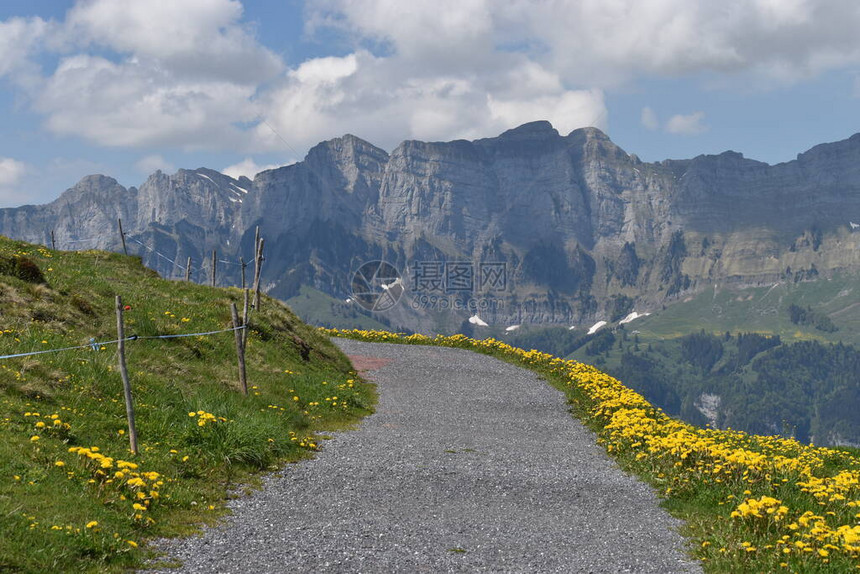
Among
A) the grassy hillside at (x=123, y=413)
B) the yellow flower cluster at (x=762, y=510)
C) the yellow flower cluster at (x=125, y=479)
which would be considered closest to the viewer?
the grassy hillside at (x=123, y=413)

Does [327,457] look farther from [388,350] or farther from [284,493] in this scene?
[388,350]

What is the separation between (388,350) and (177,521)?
37.2m

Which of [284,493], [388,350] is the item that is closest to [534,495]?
[284,493]

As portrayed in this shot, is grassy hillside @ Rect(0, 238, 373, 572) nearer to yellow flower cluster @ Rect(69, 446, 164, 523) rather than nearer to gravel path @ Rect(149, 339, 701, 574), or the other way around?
yellow flower cluster @ Rect(69, 446, 164, 523)

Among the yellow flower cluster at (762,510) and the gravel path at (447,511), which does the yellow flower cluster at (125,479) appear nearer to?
the gravel path at (447,511)

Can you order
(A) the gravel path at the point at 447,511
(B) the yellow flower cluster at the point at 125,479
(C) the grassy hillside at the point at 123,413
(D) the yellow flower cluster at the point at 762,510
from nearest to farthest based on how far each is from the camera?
(C) the grassy hillside at the point at 123,413
(A) the gravel path at the point at 447,511
(B) the yellow flower cluster at the point at 125,479
(D) the yellow flower cluster at the point at 762,510

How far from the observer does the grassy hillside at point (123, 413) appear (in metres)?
12.0

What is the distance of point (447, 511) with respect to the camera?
53.6ft

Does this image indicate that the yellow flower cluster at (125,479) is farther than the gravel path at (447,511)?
Yes

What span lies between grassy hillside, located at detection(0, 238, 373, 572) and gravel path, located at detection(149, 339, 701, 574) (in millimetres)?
1066

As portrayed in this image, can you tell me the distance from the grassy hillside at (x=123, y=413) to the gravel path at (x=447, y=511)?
3.50 feet

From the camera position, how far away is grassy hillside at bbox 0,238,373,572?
471 inches

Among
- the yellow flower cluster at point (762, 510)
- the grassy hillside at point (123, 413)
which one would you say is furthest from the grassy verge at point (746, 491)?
the grassy hillside at point (123, 413)

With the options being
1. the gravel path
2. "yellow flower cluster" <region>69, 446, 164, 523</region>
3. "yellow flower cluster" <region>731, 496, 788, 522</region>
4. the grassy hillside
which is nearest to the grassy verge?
"yellow flower cluster" <region>731, 496, 788, 522</region>
